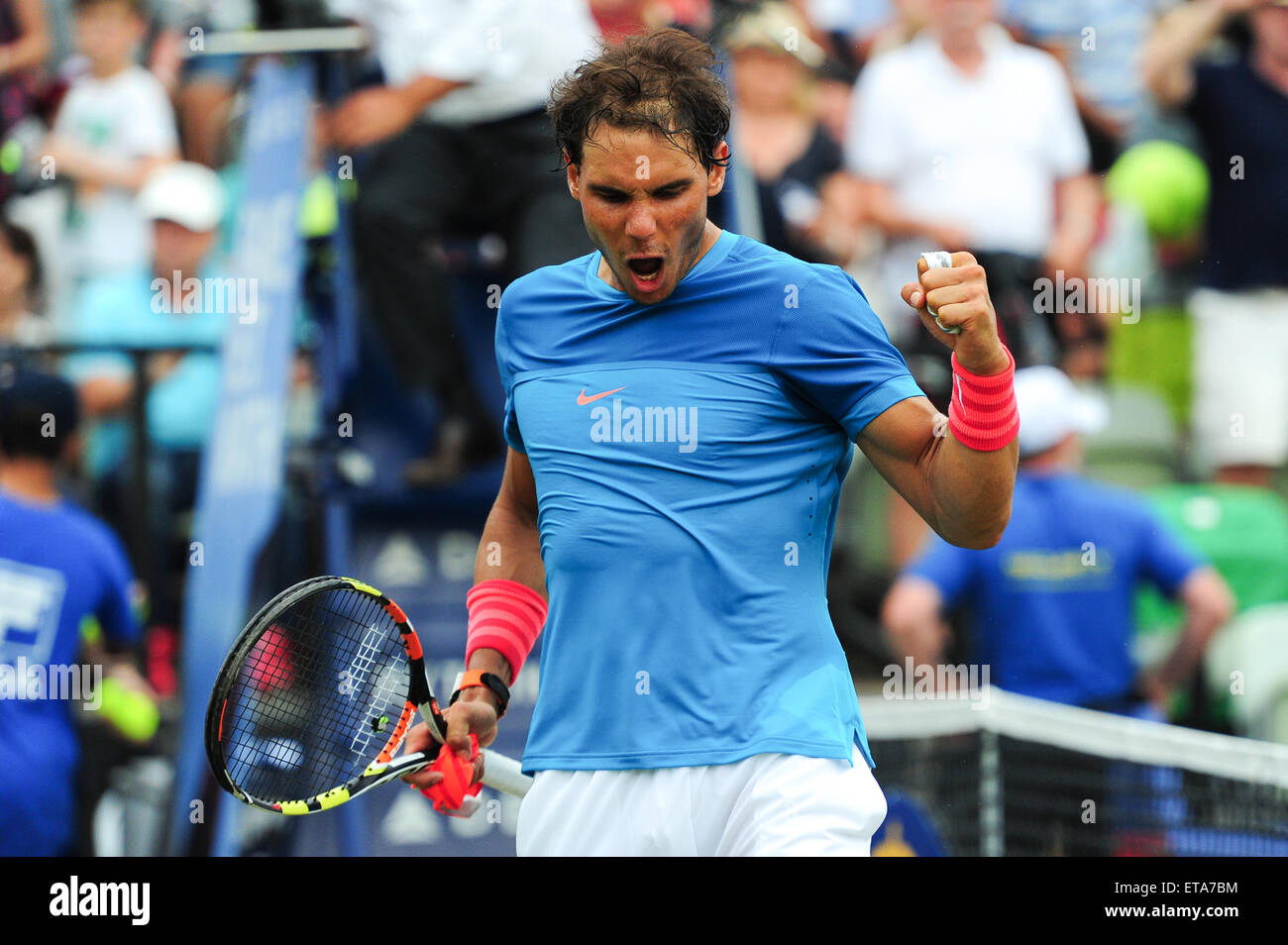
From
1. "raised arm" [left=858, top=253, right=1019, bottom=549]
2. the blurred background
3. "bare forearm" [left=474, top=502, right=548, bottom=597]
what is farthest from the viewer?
the blurred background

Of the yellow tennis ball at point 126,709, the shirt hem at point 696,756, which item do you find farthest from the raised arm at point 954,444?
the yellow tennis ball at point 126,709

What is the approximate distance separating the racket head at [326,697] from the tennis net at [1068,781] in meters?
2.55

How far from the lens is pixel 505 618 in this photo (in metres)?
3.42

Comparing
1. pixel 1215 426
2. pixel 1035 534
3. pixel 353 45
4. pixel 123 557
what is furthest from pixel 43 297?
pixel 1215 426

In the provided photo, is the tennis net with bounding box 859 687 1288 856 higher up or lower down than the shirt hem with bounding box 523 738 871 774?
lower down

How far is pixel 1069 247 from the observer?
7246 mm

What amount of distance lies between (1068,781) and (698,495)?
112 inches

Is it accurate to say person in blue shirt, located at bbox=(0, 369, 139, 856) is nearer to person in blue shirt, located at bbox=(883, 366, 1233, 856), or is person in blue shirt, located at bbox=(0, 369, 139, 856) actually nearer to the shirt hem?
person in blue shirt, located at bbox=(883, 366, 1233, 856)

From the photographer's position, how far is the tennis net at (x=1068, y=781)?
16.6 feet

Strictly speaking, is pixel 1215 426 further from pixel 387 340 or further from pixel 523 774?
pixel 523 774

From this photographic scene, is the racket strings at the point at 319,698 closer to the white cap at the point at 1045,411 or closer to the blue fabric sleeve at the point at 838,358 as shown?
the blue fabric sleeve at the point at 838,358

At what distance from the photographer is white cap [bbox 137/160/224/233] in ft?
23.5

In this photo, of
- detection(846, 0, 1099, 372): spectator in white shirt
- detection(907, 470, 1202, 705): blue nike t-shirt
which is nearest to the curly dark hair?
detection(907, 470, 1202, 705): blue nike t-shirt

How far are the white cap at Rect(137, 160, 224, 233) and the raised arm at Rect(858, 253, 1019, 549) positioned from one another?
4741 millimetres
